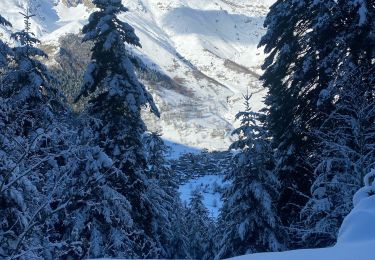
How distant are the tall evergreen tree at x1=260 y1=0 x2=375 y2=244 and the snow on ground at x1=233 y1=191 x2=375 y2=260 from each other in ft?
21.1

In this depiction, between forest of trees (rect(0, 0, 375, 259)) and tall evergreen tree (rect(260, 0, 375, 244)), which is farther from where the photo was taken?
tall evergreen tree (rect(260, 0, 375, 244))

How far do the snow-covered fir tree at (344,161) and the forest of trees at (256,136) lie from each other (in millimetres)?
38

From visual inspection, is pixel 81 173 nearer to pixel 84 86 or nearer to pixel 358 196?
pixel 84 86

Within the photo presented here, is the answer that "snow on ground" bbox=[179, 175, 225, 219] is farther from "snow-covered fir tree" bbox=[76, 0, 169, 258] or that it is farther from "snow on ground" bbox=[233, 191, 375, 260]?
"snow on ground" bbox=[233, 191, 375, 260]

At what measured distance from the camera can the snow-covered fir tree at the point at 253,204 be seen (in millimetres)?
17078

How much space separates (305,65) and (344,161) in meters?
3.65

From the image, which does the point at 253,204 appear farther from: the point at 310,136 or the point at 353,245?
the point at 353,245

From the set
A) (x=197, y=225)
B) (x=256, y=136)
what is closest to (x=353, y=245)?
(x=256, y=136)

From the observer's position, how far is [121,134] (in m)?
15.8

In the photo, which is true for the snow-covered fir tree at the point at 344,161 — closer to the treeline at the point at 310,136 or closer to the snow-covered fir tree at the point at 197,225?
the treeline at the point at 310,136

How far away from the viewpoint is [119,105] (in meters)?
16.4

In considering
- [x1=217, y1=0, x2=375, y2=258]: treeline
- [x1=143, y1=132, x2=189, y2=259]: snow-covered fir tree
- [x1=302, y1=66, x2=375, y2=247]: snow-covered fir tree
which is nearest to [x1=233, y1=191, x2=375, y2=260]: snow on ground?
[x1=217, y1=0, x2=375, y2=258]: treeline

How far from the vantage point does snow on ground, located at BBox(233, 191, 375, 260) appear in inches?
171

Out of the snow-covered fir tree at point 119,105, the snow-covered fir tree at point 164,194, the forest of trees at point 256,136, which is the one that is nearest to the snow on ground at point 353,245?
the forest of trees at point 256,136
